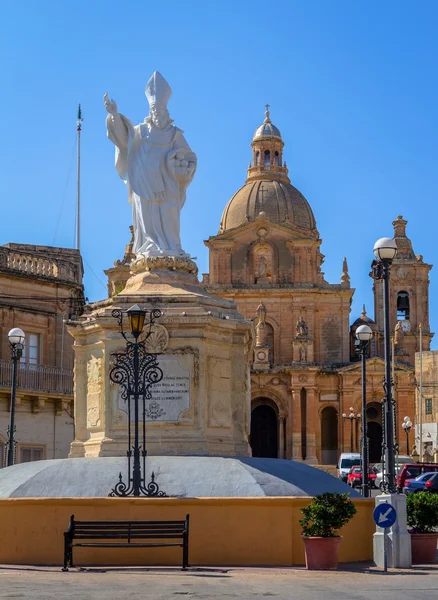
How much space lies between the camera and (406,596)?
13.2 m

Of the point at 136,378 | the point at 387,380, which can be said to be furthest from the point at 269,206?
the point at 136,378

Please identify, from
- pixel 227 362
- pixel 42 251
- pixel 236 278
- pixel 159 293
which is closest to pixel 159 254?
pixel 159 293

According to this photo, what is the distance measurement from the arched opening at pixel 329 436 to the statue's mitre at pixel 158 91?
196ft

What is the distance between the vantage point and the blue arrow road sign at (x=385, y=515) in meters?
16.1

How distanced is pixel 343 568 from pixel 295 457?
196ft

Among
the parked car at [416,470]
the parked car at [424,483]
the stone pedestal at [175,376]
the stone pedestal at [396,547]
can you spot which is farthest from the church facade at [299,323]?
the stone pedestal at [396,547]

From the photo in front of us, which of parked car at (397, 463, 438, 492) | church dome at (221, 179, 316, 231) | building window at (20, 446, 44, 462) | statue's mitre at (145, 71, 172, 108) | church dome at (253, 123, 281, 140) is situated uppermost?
church dome at (253, 123, 281, 140)

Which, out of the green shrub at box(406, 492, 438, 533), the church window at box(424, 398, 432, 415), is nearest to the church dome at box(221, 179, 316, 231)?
the church window at box(424, 398, 432, 415)

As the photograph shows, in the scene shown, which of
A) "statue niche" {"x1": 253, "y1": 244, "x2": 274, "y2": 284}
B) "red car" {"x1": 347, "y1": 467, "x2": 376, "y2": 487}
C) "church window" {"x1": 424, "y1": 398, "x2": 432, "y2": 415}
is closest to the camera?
"red car" {"x1": 347, "y1": 467, "x2": 376, "y2": 487}

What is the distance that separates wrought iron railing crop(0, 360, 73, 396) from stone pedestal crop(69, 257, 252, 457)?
1792cm

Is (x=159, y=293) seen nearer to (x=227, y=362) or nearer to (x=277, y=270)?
(x=227, y=362)

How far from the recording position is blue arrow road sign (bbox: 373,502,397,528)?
1615 cm

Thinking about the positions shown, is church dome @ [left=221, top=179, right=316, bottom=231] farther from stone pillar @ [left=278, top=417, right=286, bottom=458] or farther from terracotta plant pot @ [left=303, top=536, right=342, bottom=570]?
terracotta plant pot @ [left=303, top=536, right=342, bottom=570]

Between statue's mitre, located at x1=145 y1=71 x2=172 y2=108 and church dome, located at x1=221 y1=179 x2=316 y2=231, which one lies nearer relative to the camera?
statue's mitre, located at x1=145 y1=71 x2=172 y2=108
